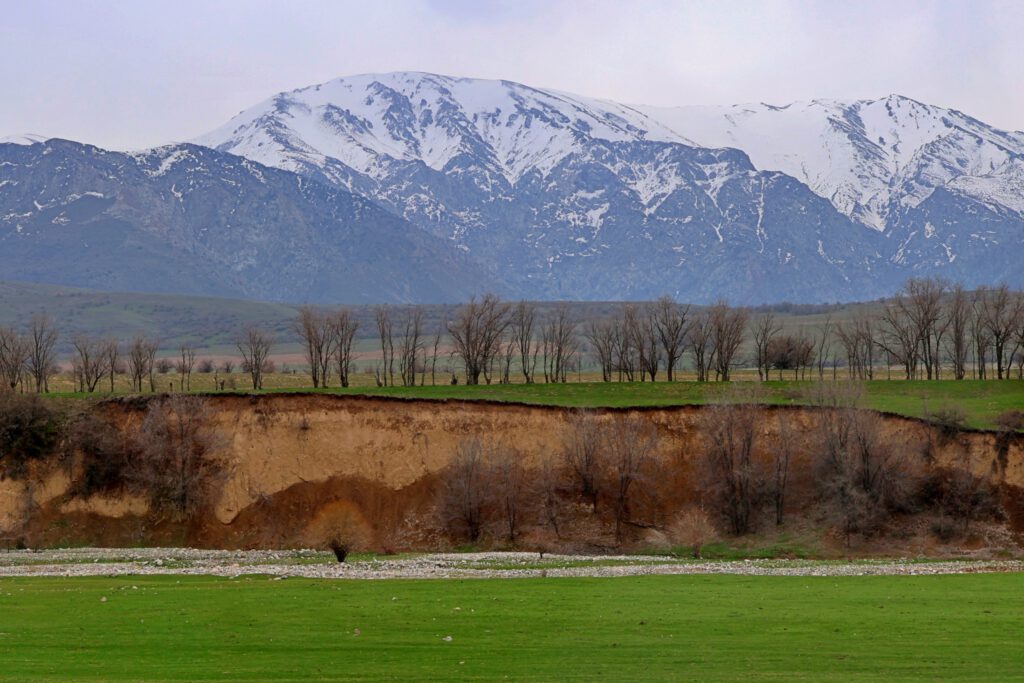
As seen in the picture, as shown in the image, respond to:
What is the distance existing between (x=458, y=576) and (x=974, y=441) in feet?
127

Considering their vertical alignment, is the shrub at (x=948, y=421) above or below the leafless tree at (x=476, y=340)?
below

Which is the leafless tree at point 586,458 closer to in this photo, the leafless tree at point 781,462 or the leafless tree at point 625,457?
the leafless tree at point 625,457

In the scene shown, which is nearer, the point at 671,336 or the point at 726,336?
the point at 726,336

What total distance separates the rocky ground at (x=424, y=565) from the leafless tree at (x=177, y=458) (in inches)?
343

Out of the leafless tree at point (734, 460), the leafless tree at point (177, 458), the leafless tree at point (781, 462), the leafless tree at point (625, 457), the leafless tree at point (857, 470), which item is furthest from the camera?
the leafless tree at point (177, 458)

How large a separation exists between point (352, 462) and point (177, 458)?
10947 millimetres

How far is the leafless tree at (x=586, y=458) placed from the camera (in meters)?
79.2

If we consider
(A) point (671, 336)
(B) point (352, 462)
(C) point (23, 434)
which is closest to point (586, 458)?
(B) point (352, 462)

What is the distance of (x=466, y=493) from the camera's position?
7706 centimetres

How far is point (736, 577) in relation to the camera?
53531 millimetres

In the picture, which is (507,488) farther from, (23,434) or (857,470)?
(23,434)

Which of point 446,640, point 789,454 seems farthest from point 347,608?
point 789,454

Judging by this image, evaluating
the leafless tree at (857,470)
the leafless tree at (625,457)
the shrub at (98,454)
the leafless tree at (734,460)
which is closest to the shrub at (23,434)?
the shrub at (98,454)

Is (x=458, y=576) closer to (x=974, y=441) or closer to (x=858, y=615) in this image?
(x=858, y=615)
